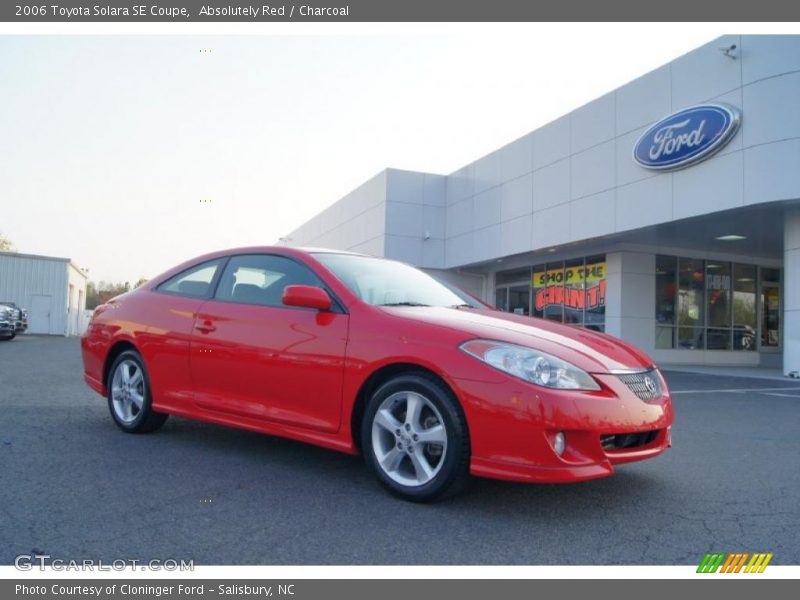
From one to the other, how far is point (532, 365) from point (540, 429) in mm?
337

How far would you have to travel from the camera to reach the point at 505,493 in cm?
376

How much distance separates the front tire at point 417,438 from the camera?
3.35 metres

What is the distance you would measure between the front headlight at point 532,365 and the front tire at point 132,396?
9.55 ft

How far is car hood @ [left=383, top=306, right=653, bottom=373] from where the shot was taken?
351cm

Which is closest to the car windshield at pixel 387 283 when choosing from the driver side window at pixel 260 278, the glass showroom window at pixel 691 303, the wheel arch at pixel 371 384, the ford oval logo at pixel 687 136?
the driver side window at pixel 260 278

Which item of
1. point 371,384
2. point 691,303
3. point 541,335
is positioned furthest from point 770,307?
point 371,384

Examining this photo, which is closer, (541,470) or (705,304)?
(541,470)

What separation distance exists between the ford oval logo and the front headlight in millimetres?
12110

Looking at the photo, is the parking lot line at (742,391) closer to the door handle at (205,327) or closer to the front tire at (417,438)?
the front tire at (417,438)

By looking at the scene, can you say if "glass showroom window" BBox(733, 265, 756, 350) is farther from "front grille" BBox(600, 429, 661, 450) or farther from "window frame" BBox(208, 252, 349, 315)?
"window frame" BBox(208, 252, 349, 315)

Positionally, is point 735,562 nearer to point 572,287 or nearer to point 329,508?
point 329,508

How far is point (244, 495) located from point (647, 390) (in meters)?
2.34

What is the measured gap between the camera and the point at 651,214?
15.4 metres
